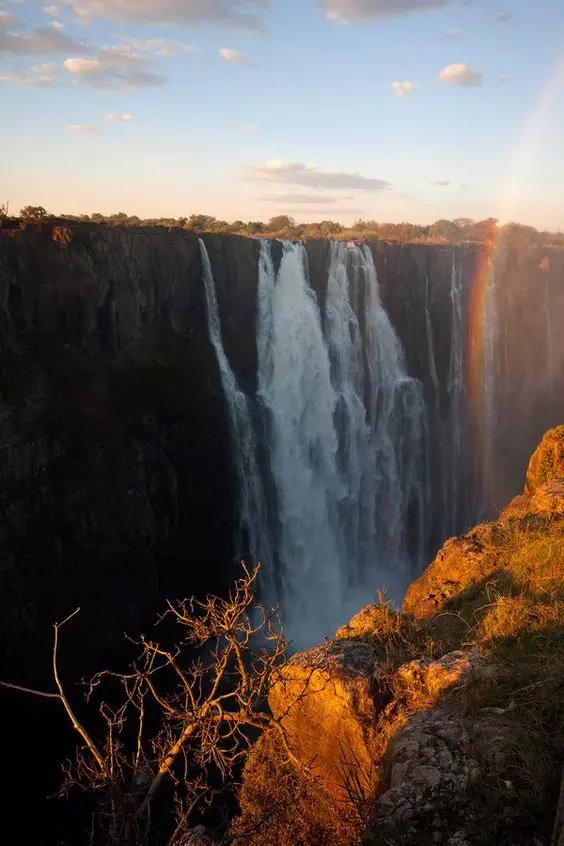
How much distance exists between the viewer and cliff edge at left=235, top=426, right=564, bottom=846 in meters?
3.45

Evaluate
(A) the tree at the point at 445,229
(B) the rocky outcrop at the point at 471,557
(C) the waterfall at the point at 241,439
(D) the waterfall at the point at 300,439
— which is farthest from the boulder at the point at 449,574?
(A) the tree at the point at 445,229

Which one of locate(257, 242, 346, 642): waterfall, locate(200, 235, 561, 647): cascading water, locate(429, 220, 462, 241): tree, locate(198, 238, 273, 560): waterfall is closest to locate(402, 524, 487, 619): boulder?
locate(198, 238, 273, 560): waterfall

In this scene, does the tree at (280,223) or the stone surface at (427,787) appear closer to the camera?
the stone surface at (427,787)

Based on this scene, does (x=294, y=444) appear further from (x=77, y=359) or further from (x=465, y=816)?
(x=465, y=816)

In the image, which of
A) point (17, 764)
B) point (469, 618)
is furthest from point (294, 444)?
point (469, 618)

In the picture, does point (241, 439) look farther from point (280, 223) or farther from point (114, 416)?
Result: point (280, 223)

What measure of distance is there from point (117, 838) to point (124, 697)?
13823mm

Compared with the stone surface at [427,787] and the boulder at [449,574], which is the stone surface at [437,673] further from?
the boulder at [449,574]

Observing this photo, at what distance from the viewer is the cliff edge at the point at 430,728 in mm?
3453

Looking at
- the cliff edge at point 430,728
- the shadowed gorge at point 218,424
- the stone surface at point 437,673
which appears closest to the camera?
the cliff edge at point 430,728

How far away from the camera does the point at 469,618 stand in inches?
249

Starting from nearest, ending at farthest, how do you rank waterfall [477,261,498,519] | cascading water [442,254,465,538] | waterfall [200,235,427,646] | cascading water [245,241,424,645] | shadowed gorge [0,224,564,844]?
shadowed gorge [0,224,564,844] → waterfall [200,235,427,646] → cascading water [245,241,424,645] → cascading water [442,254,465,538] → waterfall [477,261,498,519]

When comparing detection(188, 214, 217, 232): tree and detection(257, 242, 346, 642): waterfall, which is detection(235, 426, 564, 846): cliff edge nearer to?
detection(257, 242, 346, 642): waterfall

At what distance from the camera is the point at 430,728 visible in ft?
13.8
